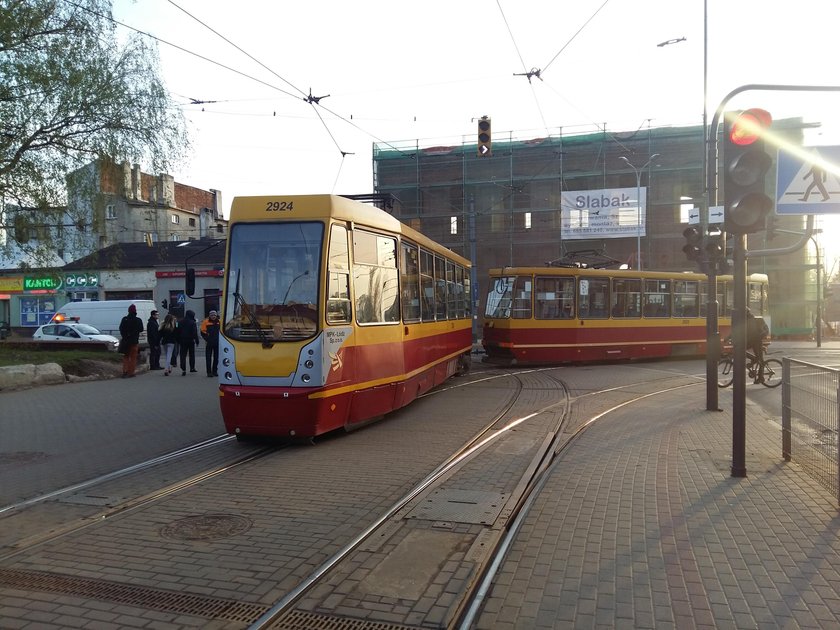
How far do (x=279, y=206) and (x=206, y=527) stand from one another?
4.34 m

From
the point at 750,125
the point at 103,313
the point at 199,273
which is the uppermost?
the point at 199,273

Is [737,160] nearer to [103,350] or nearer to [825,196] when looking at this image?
[825,196]

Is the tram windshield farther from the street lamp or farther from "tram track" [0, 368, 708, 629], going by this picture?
the street lamp

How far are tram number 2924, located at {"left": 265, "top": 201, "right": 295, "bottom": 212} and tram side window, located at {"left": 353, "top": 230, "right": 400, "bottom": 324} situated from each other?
896 mm

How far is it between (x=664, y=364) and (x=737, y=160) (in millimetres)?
16269

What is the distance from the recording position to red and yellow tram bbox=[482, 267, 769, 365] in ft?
65.0

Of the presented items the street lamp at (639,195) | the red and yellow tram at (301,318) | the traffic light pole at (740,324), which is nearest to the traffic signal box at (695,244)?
the traffic light pole at (740,324)

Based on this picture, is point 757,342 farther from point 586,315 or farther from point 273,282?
point 273,282

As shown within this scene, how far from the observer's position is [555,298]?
2006 cm

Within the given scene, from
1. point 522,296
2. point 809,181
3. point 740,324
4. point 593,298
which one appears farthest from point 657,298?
point 740,324

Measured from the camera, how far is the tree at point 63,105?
16.3 metres

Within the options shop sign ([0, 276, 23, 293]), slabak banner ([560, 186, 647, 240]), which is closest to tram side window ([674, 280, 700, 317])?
slabak banner ([560, 186, 647, 240])

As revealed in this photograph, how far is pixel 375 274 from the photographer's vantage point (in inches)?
376

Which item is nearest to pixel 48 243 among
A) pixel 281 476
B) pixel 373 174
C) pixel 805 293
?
pixel 281 476
